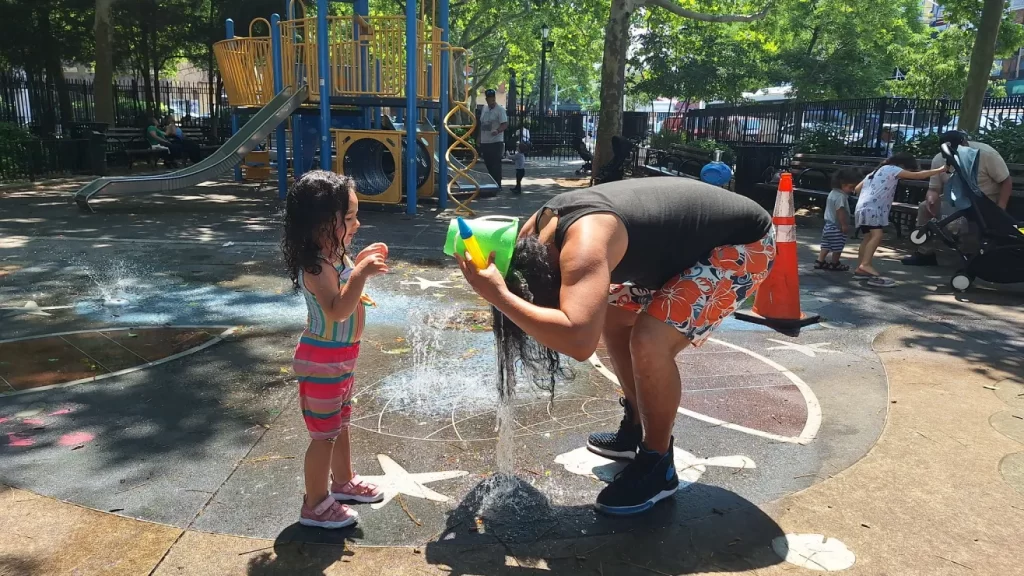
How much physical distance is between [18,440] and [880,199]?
7.69 meters

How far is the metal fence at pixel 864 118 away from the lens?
45.5 ft

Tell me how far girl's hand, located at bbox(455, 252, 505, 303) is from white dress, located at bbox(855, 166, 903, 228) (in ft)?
21.6

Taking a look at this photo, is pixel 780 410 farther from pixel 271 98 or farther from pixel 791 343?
pixel 271 98

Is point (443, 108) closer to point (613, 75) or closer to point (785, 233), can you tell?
point (613, 75)

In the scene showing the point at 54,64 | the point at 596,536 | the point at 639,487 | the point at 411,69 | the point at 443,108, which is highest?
the point at 54,64

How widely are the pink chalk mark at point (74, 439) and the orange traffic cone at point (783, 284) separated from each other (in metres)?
4.24

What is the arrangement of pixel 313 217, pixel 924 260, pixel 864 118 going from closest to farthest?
pixel 313 217 → pixel 924 260 → pixel 864 118

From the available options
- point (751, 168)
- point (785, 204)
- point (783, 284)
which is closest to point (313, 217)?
point (785, 204)

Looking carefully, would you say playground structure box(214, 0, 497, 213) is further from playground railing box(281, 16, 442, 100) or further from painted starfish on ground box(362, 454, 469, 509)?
painted starfish on ground box(362, 454, 469, 509)

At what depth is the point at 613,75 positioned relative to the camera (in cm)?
1739

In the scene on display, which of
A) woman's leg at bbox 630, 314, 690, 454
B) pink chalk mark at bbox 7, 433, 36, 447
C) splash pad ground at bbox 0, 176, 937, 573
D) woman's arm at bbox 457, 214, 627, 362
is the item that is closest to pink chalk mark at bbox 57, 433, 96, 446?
splash pad ground at bbox 0, 176, 937, 573

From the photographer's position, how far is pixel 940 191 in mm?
8500

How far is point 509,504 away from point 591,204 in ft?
4.27

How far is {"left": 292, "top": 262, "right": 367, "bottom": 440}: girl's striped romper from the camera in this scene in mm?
2664
